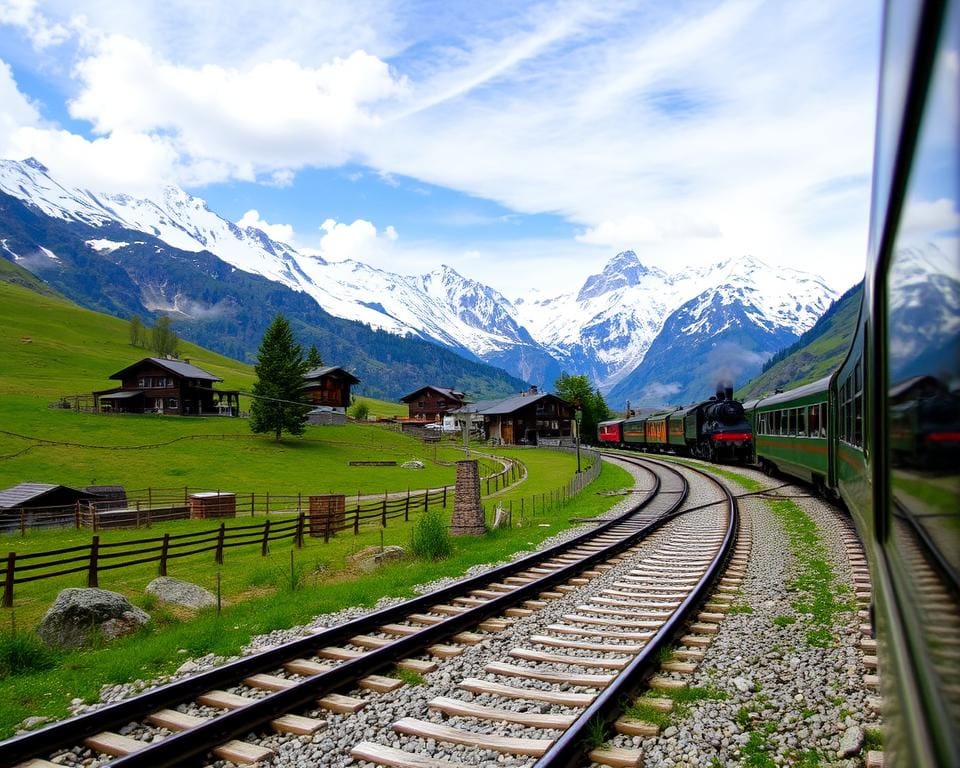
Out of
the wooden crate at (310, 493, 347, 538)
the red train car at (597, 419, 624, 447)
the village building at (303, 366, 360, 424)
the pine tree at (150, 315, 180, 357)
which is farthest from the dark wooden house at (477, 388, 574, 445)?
the pine tree at (150, 315, 180, 357)

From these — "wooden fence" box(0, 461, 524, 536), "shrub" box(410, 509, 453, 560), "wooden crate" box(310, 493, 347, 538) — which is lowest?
"wooden fence" box(0, 461, 524, 536)

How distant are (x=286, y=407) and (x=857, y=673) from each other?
7362cm

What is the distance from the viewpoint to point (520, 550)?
1722cm

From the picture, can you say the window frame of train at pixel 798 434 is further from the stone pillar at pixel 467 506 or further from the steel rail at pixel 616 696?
the steel rail at pixel 616 696

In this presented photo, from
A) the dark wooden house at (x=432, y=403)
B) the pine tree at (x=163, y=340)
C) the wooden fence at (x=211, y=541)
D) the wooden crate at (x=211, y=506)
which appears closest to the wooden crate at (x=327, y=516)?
the wooden fence at (x=211, y=541)

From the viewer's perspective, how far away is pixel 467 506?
20.4 metres

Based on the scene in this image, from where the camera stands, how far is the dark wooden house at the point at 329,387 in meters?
112

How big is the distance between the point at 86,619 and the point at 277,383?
68838 millimetres

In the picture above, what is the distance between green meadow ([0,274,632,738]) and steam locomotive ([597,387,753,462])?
6776 mm

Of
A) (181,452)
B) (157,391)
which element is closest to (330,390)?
(157,391)

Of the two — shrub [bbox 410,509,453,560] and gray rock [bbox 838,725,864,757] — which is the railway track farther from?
shrub [bbox 410,509,453,560]

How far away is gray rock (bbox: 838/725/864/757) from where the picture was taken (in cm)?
602

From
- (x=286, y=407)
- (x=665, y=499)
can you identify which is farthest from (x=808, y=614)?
(x=286, y=407)

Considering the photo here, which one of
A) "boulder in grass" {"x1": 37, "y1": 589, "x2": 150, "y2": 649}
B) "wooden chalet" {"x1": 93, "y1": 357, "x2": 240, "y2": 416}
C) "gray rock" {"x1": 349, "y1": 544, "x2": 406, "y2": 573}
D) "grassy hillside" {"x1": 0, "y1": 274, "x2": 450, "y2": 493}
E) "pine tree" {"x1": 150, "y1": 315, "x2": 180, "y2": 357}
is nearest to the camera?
"boulder in grass" {"x1": 37, "y1": 589, "x2": 150, "y2": 649}
